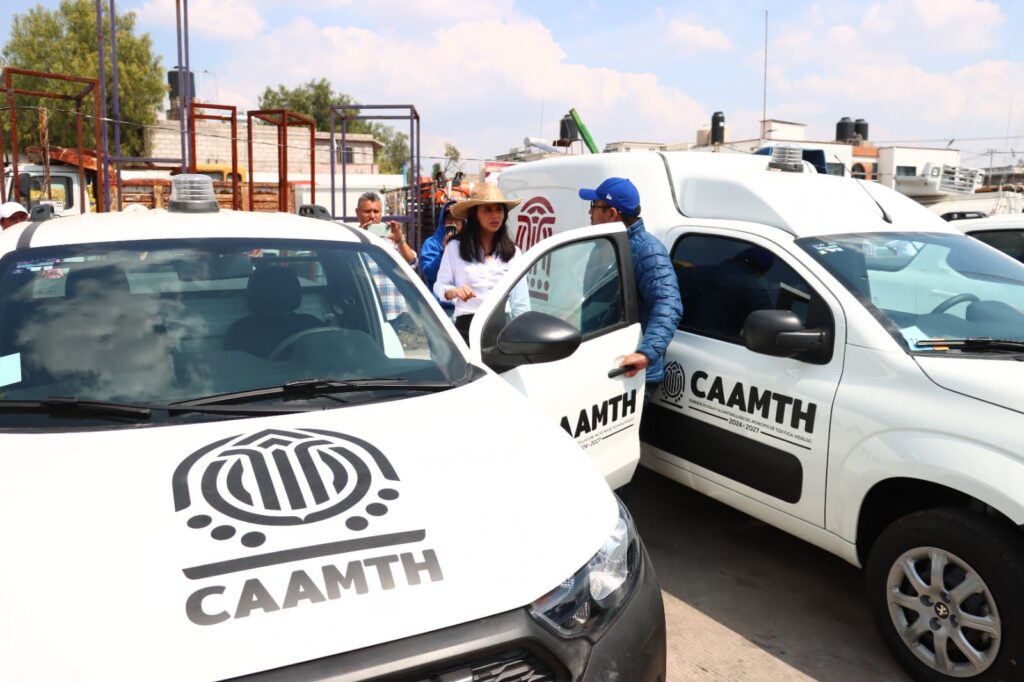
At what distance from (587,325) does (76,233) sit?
7.13ft

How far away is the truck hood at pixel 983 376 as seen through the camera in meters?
2.73

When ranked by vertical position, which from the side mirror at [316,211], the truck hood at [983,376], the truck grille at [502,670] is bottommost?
the truck grille at [502,670]

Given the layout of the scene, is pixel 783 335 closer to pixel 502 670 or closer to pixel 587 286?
pixel 587 286

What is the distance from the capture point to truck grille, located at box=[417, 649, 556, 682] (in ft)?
5.21

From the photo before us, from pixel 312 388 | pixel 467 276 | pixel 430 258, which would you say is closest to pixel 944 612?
pixel 312 388

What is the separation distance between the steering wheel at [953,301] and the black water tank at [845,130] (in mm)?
34126

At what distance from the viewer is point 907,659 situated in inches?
116

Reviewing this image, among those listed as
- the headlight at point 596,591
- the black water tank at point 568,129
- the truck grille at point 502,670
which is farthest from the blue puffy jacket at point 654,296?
the black water tank at point 568,129

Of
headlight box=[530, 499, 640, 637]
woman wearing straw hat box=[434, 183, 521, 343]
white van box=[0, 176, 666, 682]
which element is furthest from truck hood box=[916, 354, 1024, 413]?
woman wearing straw hat box=[434, 183, 521, 343]

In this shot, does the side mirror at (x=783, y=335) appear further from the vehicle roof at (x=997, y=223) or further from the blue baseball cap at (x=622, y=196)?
the vehicle roof at (x=997, y=223)

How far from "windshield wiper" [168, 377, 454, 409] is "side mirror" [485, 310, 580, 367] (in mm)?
391

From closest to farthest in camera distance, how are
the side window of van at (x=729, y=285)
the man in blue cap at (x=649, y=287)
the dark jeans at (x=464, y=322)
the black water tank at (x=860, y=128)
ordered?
the side window of van at (x=729, y=285) < the man in blue cap at (x=649, y=287) < the dark jeans at (x=464, y=322) < the black water tank at (x=860, y=128)

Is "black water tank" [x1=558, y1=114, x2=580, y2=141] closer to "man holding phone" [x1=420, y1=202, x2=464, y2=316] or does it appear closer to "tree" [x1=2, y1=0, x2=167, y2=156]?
"man holding phone" [x1=420, y1=202, x2=464, y2=316]

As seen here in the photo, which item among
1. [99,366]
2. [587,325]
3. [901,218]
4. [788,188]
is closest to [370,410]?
[99,366]
